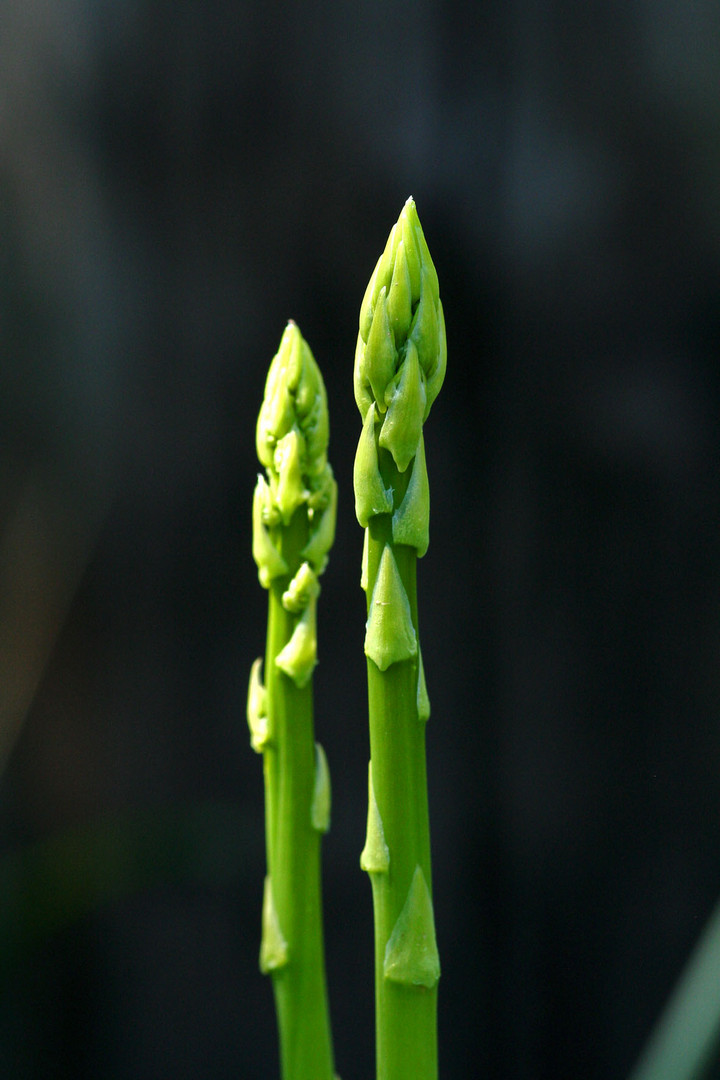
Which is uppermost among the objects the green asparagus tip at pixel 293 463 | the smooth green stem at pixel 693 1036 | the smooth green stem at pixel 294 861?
the green asparagus tip at pixel 293 463

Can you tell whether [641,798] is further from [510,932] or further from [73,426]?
[73,426]

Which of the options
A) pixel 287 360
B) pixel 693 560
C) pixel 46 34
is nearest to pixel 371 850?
pixel 287 360

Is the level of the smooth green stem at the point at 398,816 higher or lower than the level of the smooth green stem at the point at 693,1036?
higher

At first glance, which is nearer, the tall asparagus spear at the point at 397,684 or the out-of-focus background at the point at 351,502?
the tall asparagus spear at the point at 397,684

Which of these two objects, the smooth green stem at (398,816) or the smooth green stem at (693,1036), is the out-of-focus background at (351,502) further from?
the smooth green stem at (398,816)

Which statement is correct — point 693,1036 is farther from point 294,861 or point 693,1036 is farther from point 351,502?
point 351,502

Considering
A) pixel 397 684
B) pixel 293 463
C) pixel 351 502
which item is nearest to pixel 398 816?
pixel 397 684

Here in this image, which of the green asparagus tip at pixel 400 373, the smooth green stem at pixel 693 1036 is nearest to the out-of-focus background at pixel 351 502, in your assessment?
the smooth green stem at pixel 693 1036
